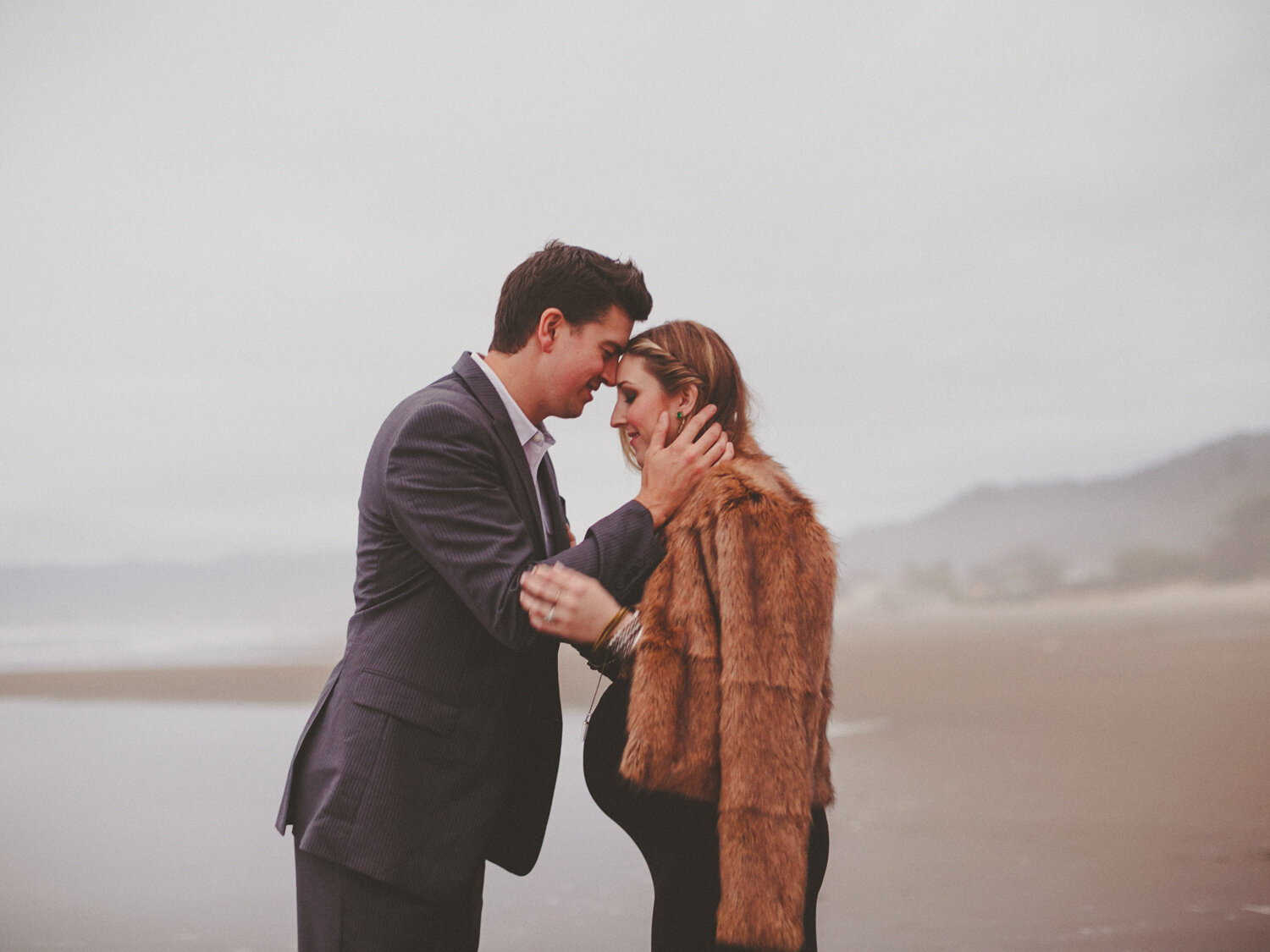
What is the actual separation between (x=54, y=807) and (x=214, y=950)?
2.83 metres

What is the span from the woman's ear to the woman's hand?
547 mm

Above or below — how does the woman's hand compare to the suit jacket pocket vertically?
above

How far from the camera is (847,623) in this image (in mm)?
14781

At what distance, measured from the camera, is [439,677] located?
2021 mm

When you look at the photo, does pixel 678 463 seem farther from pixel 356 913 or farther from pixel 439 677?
pixel 356 913

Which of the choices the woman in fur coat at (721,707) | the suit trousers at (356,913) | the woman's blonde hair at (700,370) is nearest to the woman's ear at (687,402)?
the woman's blonde hair at (700,370)

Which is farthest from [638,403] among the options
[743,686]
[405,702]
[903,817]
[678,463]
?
[903,817]

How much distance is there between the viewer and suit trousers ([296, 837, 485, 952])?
1979mm

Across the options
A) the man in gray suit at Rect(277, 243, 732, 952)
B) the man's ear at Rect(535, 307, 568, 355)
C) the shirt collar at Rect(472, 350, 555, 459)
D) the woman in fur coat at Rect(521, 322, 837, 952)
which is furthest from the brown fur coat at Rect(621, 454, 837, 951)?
the man's ear at Rect(535, 307, 568, 355)

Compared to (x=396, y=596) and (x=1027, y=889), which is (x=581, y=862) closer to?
(x=1027, y=889)

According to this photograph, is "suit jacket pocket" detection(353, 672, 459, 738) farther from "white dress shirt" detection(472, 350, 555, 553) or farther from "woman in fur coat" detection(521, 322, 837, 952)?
"white dress shirt" detection(472, 350, 555, 553)

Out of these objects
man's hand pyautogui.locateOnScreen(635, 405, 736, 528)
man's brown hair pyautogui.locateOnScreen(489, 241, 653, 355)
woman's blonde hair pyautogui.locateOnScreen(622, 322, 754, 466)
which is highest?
man's brown hair pyautogui.locateOnScreen(489, 241, 653, 355)

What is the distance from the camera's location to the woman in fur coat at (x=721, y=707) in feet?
6.24

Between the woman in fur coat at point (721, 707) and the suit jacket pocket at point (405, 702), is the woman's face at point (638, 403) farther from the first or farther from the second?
the suit jacket pocket at point (405, 702)
